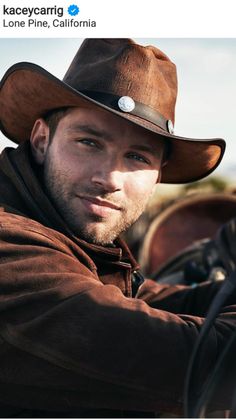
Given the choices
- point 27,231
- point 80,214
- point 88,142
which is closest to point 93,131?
point 88,142

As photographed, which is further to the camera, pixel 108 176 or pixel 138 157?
pixel 138 157

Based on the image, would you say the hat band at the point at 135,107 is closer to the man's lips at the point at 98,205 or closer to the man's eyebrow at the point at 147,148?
the man's eyebrow at the point at 147,148

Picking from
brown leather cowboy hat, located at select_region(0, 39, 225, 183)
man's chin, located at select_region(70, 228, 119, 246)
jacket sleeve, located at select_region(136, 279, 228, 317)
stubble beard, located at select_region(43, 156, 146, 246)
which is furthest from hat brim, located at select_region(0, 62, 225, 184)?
jacket sleeve, located at select_region(136, 279, 228, 317)

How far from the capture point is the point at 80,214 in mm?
2115

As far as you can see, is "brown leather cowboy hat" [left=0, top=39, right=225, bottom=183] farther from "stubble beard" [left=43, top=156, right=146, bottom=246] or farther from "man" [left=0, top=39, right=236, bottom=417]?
"stubble beard" [left=43, top=156, right=146, bottom=246]

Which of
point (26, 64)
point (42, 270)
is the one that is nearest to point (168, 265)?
point (26, 64)

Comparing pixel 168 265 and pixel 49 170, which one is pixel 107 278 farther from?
pixel 168 265

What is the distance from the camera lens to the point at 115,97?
7.02 feet

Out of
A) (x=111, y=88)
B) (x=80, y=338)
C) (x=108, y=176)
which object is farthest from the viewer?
(x=111, y=88)

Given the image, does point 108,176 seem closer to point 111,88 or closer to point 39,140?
point 111,88

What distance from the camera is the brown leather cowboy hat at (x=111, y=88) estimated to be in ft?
7.00

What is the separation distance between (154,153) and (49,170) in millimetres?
365

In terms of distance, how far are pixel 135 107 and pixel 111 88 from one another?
0.11 metres

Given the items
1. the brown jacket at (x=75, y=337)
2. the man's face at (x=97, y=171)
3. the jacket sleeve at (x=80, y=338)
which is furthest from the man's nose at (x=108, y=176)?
the jacket sleeve at (x=80, y=338)
